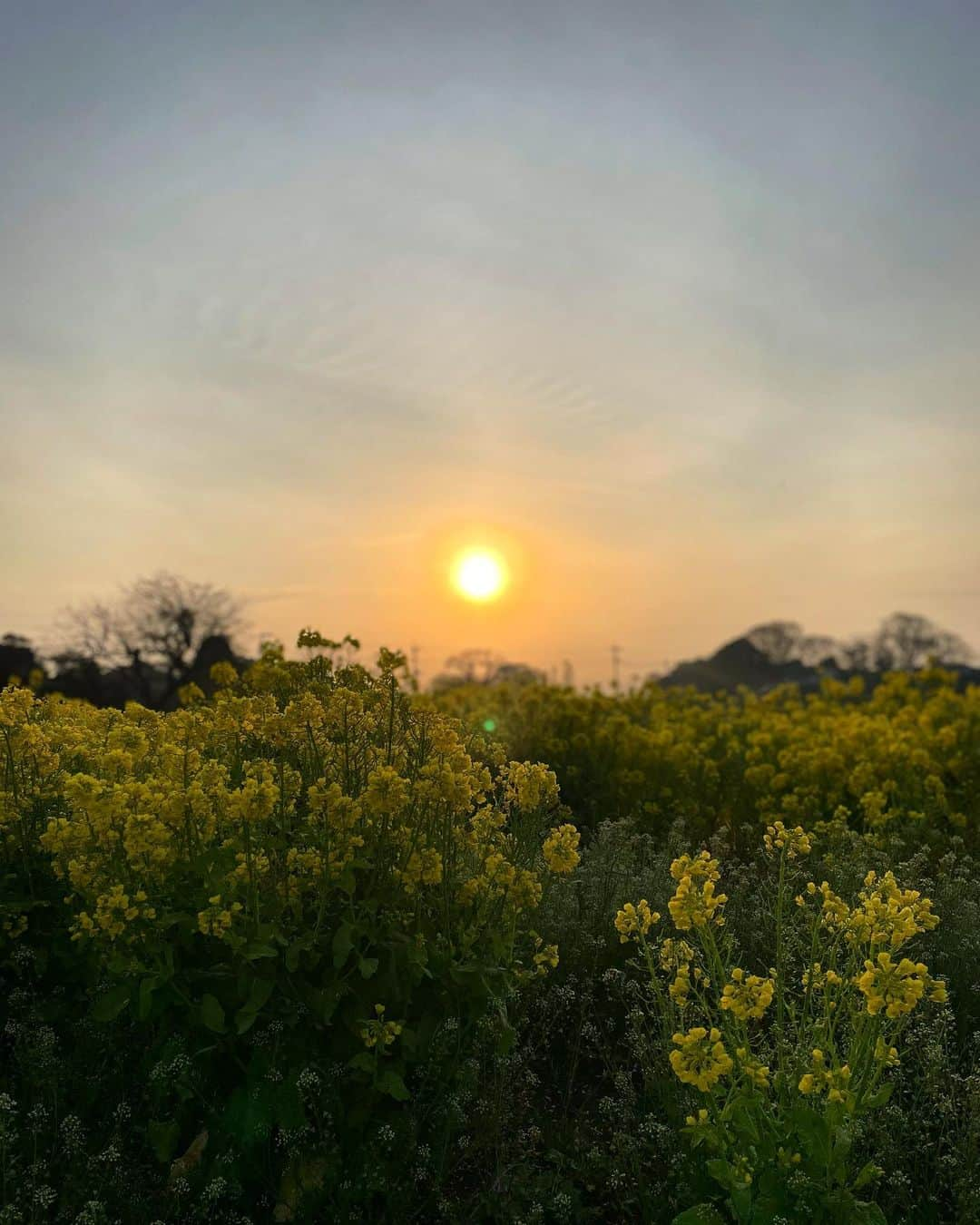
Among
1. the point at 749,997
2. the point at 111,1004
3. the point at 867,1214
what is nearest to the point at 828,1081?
the point at 749,997

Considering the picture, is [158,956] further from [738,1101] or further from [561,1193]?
[738,1101]

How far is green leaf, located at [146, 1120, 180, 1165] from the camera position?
11.3 ft

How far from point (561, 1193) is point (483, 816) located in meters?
1.27

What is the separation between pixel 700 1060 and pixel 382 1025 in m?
1.04

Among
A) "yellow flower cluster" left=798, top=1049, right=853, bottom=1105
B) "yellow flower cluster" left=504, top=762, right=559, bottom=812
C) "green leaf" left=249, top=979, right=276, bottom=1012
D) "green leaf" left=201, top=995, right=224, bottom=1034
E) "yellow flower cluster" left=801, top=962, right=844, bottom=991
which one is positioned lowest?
"yellow flower cluster" left=798, top=1049, right=853, bottom=1105

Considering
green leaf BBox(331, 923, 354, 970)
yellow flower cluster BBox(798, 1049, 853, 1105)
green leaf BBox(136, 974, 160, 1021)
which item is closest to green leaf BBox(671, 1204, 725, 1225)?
yellow flower cluster BBox(798, 1049, 853, 1105)

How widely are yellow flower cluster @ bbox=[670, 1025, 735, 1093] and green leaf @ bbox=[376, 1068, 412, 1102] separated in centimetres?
92

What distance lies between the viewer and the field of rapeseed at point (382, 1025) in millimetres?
3273

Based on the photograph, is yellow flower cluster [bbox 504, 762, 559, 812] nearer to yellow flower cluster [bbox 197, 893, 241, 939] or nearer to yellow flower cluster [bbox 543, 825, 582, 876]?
yellow flower cluster [bbox 543, 825, 582, 876]

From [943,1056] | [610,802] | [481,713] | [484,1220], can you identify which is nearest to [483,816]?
[484,1220]

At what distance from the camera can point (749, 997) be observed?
3119mm

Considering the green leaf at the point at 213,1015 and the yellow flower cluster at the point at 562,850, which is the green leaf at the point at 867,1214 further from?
the green leaf at the point at 213,1015

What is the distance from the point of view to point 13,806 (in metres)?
4.20

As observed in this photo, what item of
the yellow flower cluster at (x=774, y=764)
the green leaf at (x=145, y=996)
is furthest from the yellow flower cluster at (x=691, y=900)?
the yellow flower cluster at (x=774, y=764)
